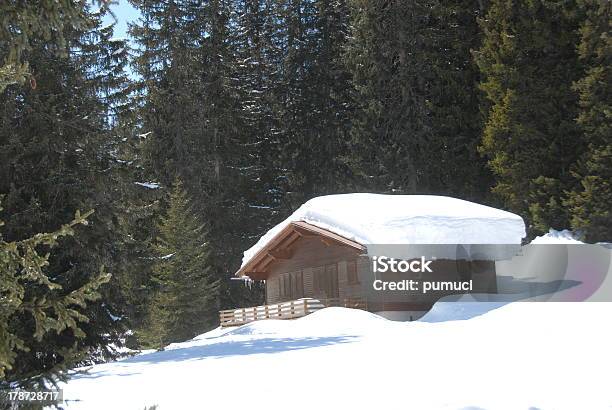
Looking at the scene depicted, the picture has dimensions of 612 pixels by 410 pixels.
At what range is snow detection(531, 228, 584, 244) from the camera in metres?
29.3

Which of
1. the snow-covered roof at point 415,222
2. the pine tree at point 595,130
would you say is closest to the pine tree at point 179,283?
the snow-covered roof at point 415,222

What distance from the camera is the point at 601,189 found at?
94.3ft

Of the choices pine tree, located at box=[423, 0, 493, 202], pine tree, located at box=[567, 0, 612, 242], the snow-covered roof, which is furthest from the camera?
pine tree, located at box=[423, 0, 493, 202]

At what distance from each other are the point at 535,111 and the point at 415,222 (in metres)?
11.2

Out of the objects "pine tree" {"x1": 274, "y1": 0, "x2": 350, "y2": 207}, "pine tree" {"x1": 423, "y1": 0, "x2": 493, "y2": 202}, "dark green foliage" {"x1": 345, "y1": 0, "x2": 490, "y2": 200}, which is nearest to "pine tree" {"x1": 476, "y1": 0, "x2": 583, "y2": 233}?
"pine tree" {"x1": 423, "y1": 0, "x2": 493, "y2": 202}

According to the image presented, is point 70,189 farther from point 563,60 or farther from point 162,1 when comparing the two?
point 162,1

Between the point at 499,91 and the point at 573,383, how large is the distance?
2520 cm

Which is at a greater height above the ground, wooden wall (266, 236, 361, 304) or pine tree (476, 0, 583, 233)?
pine tree (476, 0, 583, 233)

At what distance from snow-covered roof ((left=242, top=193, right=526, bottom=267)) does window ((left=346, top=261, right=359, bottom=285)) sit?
6.66ft

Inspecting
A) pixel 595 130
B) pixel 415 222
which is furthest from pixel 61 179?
pixel 595 130

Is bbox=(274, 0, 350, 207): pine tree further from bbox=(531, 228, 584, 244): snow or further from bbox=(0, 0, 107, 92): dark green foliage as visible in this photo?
bbox=(0, 0, 107, 92): dark green foliage

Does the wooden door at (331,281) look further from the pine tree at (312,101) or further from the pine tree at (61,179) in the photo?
the pine tree at (312,101)

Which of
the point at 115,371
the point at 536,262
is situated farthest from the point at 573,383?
the point at 536,262

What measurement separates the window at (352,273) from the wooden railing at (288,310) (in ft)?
3.04
